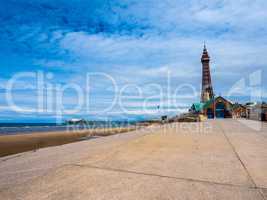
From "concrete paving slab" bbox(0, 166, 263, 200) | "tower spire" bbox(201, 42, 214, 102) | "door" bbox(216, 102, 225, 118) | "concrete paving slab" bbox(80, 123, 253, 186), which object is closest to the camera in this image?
"concrete paving slab" bbox(0, 166, 263, 200)

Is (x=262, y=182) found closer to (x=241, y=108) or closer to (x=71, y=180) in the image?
(x=71, y=180)

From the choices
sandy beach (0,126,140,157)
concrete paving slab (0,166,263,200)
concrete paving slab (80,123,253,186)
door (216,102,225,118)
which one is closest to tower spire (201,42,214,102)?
door (216,102,225,118)

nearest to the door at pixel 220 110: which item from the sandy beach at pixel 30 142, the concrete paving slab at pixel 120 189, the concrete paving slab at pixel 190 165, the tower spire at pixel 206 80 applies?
the tower spire at pixel 206 80

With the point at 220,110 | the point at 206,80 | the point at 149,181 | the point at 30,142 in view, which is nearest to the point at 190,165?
the point at 149,181

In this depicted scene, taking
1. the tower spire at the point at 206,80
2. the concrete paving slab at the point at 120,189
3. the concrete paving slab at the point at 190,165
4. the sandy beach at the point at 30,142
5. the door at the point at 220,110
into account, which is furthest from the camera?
the tower spire at the point at 206,80

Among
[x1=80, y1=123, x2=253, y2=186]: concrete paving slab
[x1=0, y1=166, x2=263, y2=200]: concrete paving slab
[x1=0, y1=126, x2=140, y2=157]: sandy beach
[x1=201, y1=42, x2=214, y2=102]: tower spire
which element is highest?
[x1=201, y1=42, x2=214, y2=102]: tower spire

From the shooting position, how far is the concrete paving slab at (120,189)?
337 centimetres

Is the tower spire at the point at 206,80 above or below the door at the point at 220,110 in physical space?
above

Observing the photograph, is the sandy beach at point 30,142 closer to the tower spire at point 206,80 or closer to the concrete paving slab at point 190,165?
the concrete paving slab at point 190,165

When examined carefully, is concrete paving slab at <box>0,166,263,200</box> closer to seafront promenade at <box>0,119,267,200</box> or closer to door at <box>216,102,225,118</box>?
seafront promenade at <box>0,119,267,200</box>

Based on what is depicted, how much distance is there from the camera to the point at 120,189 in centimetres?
369

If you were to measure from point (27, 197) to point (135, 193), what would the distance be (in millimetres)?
1880

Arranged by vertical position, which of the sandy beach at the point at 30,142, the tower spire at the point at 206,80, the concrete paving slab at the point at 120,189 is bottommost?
the sandy beach at the point at 30,142

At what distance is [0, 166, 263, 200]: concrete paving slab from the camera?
133 inches
